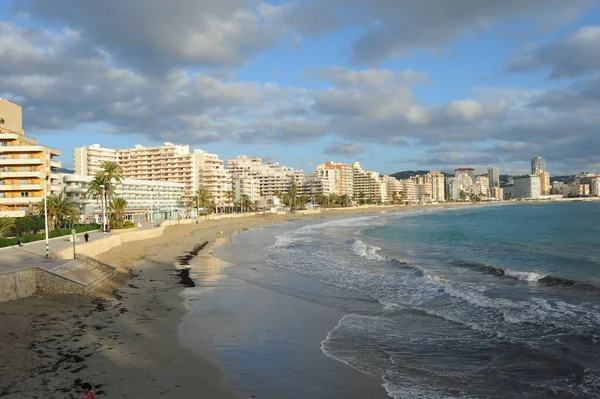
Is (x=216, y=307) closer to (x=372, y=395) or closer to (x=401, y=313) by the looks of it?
(x=401, y=313)

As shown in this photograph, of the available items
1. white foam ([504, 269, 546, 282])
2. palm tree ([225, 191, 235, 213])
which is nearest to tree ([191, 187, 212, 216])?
palm tree ([225, 191, 235, 213])

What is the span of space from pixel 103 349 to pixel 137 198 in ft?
268

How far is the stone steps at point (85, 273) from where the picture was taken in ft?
60.6

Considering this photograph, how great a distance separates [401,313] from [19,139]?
51710 millimetres

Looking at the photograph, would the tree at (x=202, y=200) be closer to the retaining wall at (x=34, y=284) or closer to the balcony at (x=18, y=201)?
the balcony at (x=18, y=201)

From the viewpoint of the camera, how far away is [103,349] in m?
11.2

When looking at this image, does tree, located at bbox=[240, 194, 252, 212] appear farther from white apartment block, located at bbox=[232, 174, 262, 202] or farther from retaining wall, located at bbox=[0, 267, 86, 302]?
retaining wall, located at bbox=[0, 267, 86, 302]

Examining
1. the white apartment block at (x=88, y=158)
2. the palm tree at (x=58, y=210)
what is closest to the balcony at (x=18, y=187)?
the palm tree at (x=58, y=210)

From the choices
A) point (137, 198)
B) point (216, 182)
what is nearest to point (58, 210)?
point (137, 198)

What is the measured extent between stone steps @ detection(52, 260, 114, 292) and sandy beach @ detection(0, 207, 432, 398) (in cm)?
66

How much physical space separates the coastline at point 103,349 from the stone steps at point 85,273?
0.81 metres

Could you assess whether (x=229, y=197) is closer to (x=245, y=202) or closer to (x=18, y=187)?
(x=245, y=202)

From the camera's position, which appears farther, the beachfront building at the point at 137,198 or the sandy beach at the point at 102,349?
the beachfront building at the point at 137,198

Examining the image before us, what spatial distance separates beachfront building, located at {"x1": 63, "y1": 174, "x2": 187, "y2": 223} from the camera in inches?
2798
